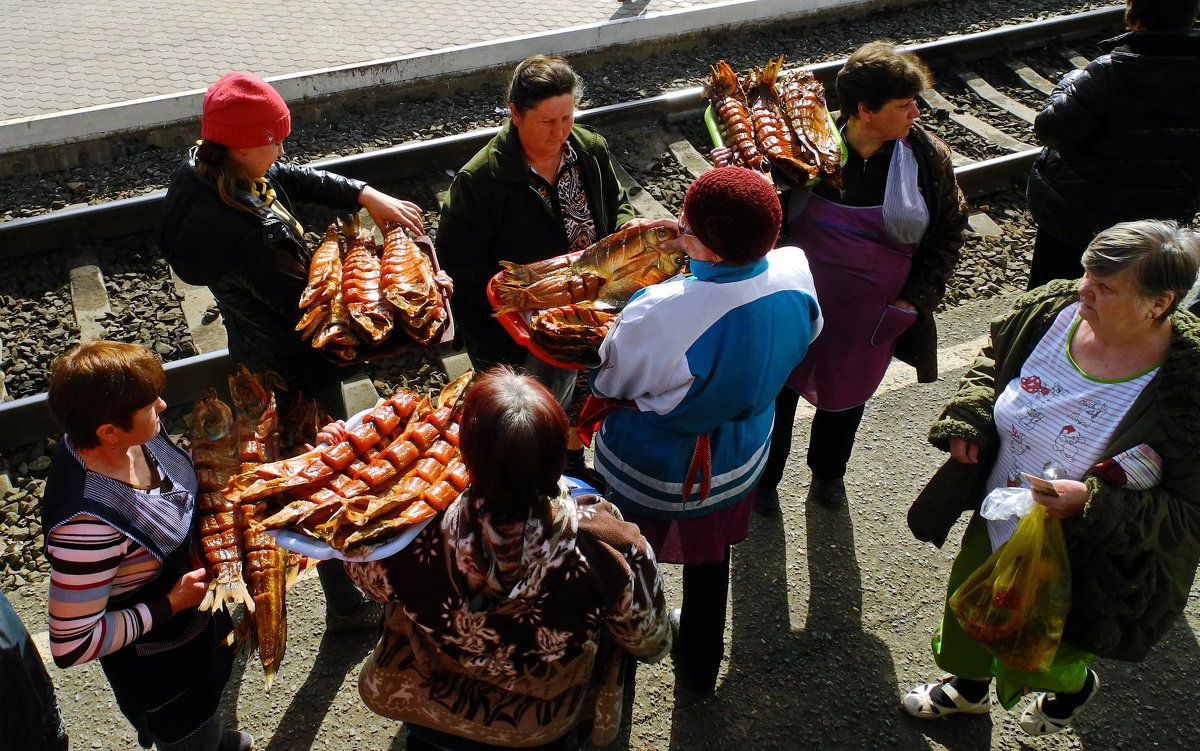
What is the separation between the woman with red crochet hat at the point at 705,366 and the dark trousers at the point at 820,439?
1.21 metres

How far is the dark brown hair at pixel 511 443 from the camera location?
221 centimetres

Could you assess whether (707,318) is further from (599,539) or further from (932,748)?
(932,748)

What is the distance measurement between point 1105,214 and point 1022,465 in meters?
1.92

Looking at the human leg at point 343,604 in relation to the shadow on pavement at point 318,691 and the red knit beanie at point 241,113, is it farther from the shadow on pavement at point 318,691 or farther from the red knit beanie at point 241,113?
the red knit beanie at point 241,113

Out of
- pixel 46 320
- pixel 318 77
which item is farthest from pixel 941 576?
pixel 318 77

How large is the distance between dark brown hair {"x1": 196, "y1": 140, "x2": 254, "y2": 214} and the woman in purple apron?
2.32m

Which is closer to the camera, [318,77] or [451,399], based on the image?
[451,399]

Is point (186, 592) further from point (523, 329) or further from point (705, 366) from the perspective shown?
point (705, 366)

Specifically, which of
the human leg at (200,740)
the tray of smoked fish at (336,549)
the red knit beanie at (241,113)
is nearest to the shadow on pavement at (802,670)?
the human leg at (200,740)

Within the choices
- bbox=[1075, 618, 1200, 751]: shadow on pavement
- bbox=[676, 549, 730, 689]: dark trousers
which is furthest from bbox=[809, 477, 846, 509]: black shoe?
bbox=[1075, 618, 1200, 751]: shadow on pavement

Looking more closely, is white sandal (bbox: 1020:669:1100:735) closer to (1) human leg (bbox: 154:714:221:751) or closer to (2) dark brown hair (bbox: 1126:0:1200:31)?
(2) dark brown hair (bbox: 1126:0:1200:31)

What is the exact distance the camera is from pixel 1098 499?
113 inches

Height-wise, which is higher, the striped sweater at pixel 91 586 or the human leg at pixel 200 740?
the striped sweater at pixel 91 586

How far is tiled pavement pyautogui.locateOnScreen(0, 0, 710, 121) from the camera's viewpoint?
27.8 ft
